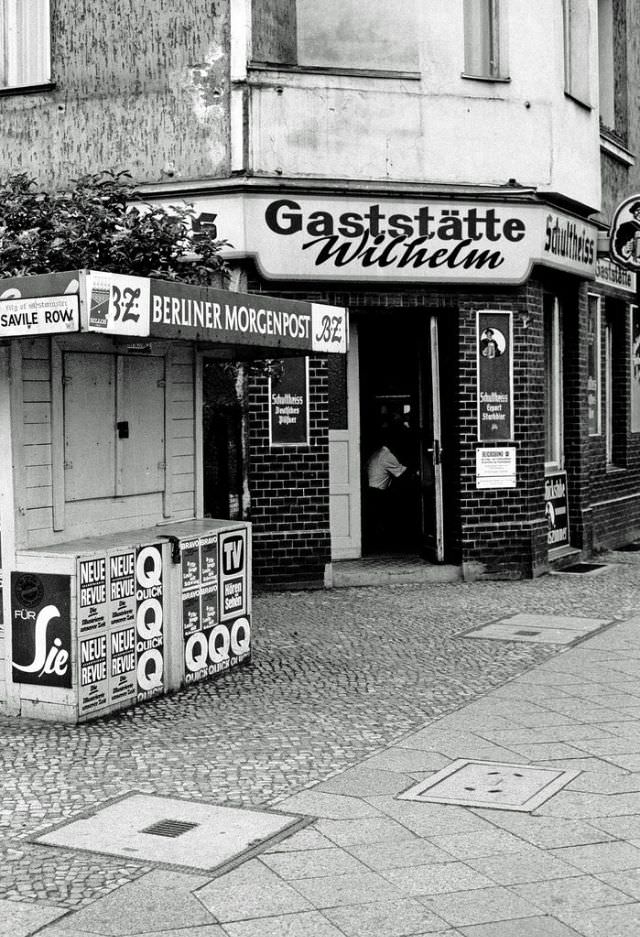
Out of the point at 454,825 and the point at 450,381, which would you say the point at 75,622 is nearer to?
the point at 454,825

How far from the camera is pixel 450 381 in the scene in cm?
1287

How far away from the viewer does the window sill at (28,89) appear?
1252cm

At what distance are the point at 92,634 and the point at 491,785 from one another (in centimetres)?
241

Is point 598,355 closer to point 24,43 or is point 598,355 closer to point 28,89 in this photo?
point 28,89

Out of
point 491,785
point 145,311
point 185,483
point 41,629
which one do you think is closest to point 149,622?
point 41,629

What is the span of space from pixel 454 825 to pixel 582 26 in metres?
11.4

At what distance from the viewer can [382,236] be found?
12180mm

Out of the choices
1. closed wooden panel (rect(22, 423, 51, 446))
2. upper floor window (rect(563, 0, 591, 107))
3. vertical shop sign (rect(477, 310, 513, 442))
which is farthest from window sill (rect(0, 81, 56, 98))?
closed wooden panel (rect(22, 423, 51, 446))

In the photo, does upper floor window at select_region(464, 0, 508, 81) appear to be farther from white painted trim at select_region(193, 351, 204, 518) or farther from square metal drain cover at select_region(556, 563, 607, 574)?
white painted trim at select_region(193, 351, 204, 518)

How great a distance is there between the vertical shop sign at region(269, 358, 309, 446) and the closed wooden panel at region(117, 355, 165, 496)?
396 centimetres

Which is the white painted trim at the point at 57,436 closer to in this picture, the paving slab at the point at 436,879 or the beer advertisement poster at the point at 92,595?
the beer advertisement poster at the point at 92,595

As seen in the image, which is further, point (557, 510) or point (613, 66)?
point (613, 66)

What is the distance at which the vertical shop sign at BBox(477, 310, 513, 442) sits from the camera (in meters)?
12.7

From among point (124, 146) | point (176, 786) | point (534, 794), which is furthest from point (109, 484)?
point (124, 146)
